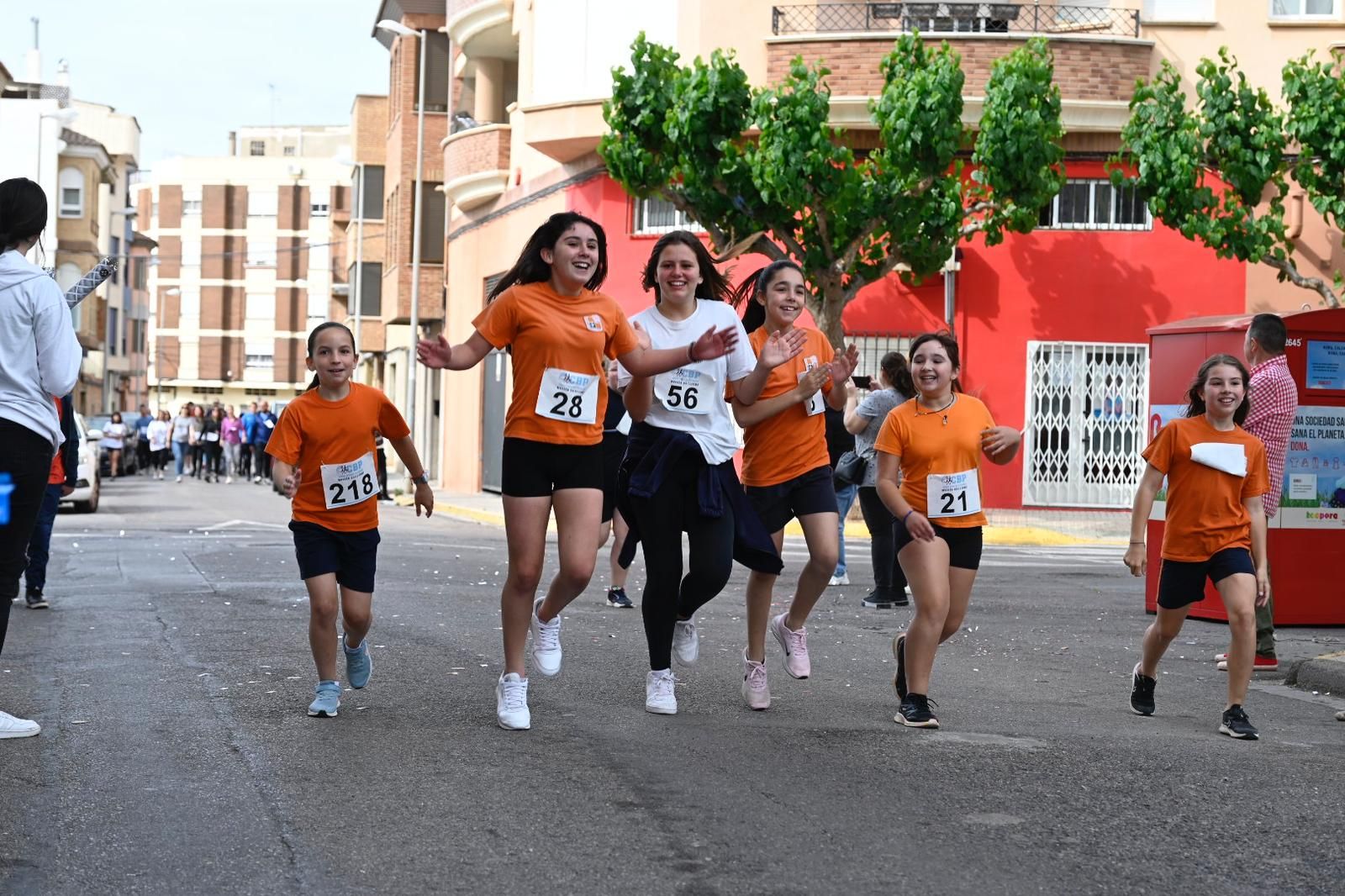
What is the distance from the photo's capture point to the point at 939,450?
24.6 ft

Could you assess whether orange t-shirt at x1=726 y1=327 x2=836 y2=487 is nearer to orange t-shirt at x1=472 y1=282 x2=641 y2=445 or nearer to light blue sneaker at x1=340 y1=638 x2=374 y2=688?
orange t-shirt at x1=472 y1=282 x2=641 y2=445

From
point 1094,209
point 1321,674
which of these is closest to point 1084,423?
point 1094,209

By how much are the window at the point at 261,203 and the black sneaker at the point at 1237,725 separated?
118080 millimetres

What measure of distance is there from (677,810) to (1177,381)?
320 inches

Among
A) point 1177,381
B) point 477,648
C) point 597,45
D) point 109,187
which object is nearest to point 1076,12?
point 597,45

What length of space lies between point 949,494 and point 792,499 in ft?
2.39

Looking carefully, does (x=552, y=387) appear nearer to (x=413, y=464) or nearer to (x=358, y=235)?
(x=413, y=464)

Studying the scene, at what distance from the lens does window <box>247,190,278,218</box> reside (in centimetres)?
12156

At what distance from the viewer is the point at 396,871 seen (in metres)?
4.85

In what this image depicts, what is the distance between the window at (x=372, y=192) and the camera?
5612 cm

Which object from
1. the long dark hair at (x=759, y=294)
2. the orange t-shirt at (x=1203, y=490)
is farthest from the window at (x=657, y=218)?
the orange t-shirt at (x=1203, y=490)

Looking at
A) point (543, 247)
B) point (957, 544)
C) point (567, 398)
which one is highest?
point (543, 247)

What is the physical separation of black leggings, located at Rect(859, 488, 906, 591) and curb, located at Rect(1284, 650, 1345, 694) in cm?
387

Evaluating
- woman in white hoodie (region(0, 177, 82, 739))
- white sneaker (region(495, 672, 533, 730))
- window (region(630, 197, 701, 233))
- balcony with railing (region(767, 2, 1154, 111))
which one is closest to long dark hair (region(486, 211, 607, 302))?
white sneaker (region(495, 672, 533, 730))
